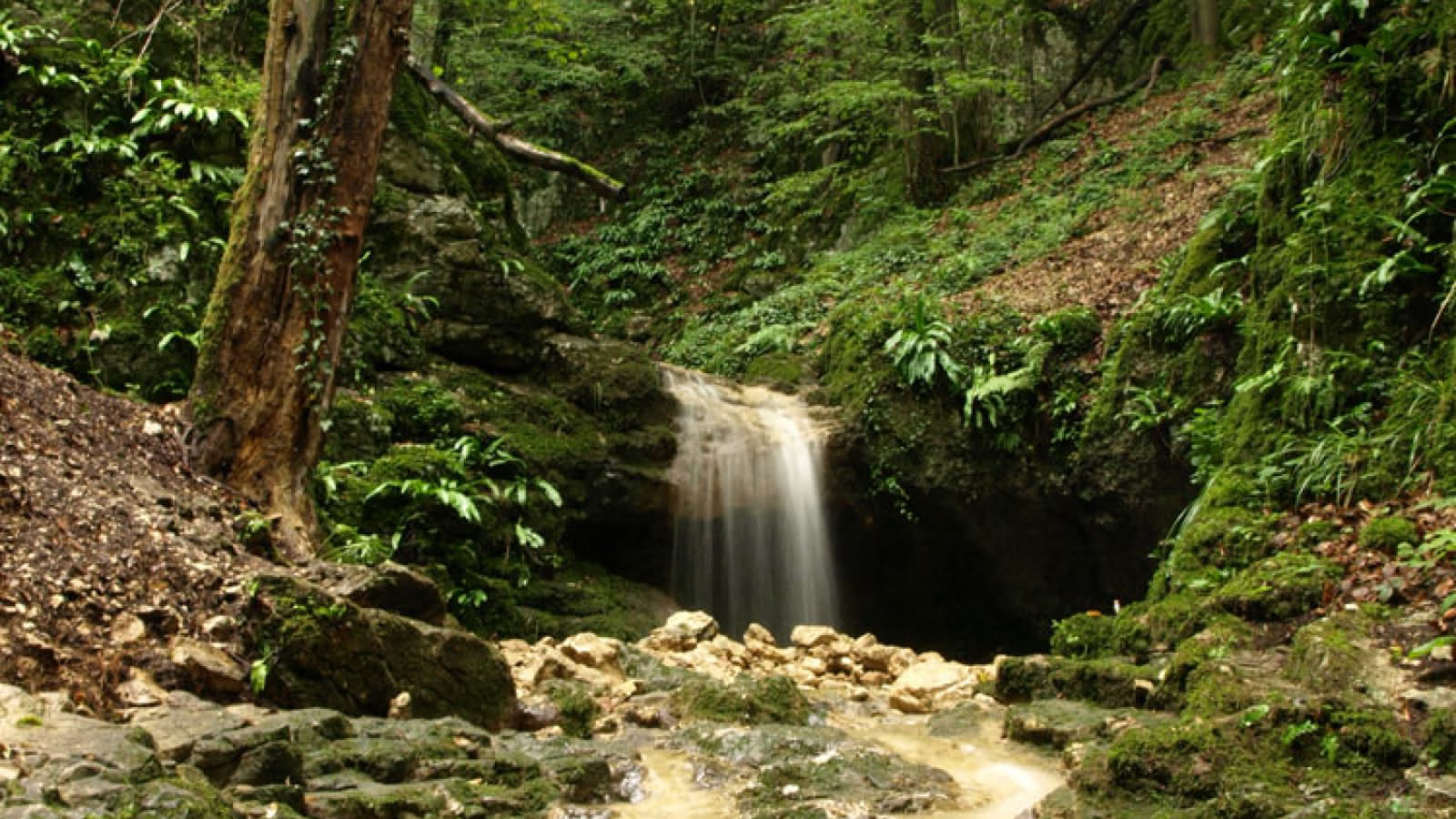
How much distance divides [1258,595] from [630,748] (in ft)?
11.0

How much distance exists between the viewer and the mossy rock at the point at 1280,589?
16.9ft

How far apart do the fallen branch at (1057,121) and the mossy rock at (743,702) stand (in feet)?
41.3

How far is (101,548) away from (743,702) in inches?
124

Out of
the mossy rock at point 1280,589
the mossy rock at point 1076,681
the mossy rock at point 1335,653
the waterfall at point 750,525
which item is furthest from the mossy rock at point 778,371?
the mossy rock at point 1335,653

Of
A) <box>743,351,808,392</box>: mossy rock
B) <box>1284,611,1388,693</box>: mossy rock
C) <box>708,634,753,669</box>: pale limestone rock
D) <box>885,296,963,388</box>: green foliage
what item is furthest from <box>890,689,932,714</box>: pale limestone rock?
<box>743,351,808,392</box>: mossy rock

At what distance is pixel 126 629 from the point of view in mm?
4043

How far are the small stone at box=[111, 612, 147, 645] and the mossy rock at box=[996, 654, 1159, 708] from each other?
176 inches

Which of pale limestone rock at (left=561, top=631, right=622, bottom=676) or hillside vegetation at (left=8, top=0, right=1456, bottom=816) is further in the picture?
pale limestone rock at (left=561, top=631, right=622, bottom=676)

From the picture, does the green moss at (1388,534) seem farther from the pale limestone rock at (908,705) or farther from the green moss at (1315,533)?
the pale limestone rock at (908,705)

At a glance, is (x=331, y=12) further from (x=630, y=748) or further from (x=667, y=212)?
(x=667, y=212)

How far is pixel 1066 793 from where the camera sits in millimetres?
3945

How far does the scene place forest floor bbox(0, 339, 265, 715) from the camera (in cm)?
377

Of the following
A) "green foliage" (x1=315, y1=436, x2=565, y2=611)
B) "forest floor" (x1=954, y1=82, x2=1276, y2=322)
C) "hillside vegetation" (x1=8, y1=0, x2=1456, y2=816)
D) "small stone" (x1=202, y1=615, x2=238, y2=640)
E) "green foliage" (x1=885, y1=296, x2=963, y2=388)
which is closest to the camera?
"small stone" (x1=202, y1=615, x2=238, y2=640)

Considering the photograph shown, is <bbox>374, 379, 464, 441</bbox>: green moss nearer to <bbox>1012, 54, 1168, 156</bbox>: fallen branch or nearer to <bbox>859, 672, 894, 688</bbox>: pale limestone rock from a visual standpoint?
<bbox>859, 672, 894, 688</bbox>: pale limestone rock
